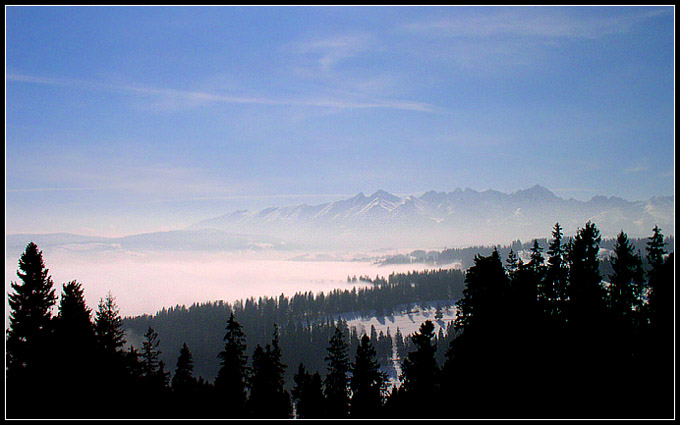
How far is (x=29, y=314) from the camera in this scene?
29.1 m

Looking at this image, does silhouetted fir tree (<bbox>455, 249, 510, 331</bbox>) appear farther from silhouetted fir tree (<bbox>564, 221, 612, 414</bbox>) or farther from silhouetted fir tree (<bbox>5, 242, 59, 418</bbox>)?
silhouetted fir tree (<bbox>5, 242, 59, 418</bbox>)

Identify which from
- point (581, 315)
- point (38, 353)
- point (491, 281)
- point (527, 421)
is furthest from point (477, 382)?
point (38, 353)

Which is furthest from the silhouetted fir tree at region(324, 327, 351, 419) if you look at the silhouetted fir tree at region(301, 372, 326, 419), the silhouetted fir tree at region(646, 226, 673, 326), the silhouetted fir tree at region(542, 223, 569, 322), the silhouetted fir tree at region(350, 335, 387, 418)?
the silhouetted fir tree at region(646, 226, 673, 326)

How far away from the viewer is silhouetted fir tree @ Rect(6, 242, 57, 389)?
26.3 meters

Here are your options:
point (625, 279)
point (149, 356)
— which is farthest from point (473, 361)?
point (149, 356)

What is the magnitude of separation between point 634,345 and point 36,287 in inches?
1695

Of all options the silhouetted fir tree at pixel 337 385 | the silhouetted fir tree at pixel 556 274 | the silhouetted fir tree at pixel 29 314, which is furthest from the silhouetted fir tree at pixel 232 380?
the silhouetted fir tree at pixel 556 274

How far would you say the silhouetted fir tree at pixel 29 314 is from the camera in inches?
1035

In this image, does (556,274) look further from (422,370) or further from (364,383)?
(364,383)

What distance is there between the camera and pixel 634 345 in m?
26.6

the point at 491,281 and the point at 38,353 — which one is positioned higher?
the point at 491,281

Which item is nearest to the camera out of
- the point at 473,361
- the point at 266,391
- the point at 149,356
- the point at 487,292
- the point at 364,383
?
the point at 473,361

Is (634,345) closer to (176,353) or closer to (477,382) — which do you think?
(477,382)

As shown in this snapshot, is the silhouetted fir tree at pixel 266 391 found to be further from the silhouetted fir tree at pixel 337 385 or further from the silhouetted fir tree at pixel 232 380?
the silhouetted fir tree at pixel 337 385
